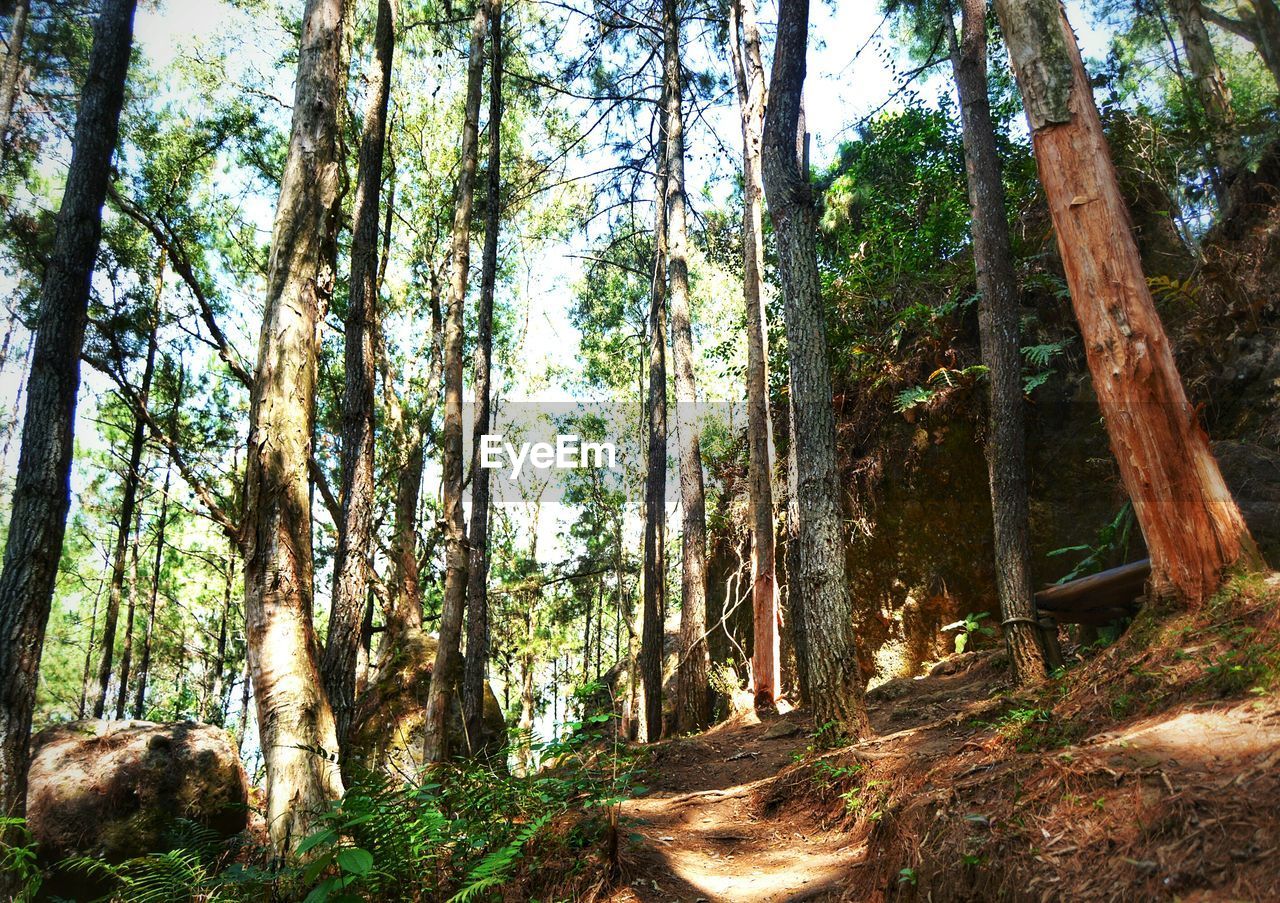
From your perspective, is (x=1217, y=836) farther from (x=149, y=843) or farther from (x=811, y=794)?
(x=149, y=843)

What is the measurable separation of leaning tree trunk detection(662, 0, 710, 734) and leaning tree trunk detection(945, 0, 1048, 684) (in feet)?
15.9

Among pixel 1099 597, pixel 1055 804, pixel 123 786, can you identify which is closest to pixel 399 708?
pixel 123 786


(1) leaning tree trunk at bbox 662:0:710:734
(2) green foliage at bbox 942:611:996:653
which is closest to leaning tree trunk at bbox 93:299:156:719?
(1) leaning tree trunk at bbox 662:0:710:734

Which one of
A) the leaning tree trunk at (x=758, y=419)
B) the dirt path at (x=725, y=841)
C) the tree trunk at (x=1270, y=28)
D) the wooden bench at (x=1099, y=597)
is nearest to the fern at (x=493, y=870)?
the dirt path at (x=725, y=841)

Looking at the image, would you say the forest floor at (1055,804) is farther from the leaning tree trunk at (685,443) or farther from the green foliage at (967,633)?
the leaning tree trunk at (685,443)

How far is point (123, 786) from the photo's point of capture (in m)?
7.94

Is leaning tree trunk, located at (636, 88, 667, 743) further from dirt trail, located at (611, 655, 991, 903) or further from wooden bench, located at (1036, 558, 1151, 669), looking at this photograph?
wooden bench, located at (1036, 558, 1151, 669)

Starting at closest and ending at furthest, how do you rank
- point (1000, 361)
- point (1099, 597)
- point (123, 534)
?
point (1099, 597)
point (1000, 361)
point (123, 534)

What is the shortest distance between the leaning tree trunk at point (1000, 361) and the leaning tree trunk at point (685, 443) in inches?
191

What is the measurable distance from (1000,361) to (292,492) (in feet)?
20.9

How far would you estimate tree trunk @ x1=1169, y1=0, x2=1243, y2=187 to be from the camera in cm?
973

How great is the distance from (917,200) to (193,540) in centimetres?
2702

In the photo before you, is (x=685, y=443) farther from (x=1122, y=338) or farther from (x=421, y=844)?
(x=421, y=844)

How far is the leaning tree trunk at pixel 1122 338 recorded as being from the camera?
398 cm
